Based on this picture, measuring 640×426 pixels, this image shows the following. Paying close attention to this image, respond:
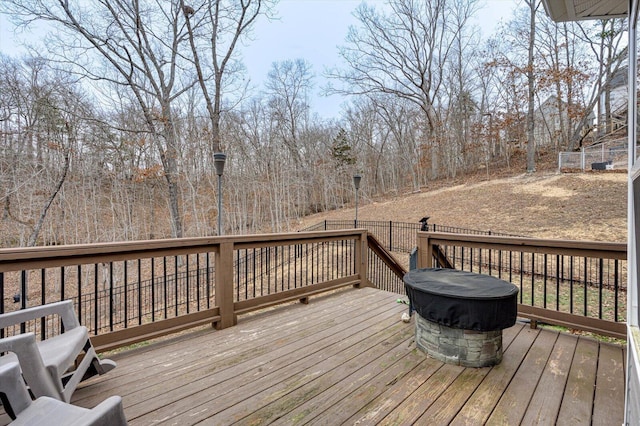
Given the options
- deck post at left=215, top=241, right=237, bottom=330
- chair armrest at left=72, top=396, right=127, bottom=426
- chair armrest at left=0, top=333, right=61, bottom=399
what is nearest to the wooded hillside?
deck post at left=215, top=241, right=237, bottom=330

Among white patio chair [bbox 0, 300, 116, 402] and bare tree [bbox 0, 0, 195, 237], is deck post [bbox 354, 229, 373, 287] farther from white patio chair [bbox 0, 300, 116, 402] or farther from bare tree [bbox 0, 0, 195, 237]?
bare tree [bbox 0, 0, 195, 237]

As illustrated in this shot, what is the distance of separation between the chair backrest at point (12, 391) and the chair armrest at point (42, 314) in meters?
0.88

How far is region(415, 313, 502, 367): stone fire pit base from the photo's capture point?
213cm

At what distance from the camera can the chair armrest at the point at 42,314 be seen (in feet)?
5.32

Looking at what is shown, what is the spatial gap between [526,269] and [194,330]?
23.6 ft

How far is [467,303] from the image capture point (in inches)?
79.2

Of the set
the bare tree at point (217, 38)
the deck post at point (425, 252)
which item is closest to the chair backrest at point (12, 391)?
the deck post at point (425, 252)

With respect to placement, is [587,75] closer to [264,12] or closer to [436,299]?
[264,12]

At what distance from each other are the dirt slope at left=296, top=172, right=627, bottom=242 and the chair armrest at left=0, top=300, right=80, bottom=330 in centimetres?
1064

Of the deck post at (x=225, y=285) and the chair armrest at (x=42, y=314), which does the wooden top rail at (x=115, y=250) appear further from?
the chair armrest at (x=42, y=314)

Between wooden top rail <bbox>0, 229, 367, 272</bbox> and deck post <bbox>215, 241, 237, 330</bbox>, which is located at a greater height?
wooden top rail <bbox>0, 229, 367, 272</bbox>

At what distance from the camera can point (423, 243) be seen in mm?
3430

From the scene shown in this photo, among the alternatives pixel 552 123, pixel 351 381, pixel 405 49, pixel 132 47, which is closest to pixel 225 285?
pixel 351 381

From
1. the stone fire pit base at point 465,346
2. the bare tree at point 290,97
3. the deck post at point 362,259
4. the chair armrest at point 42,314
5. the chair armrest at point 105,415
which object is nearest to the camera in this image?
the chair armrest at point 105,415
